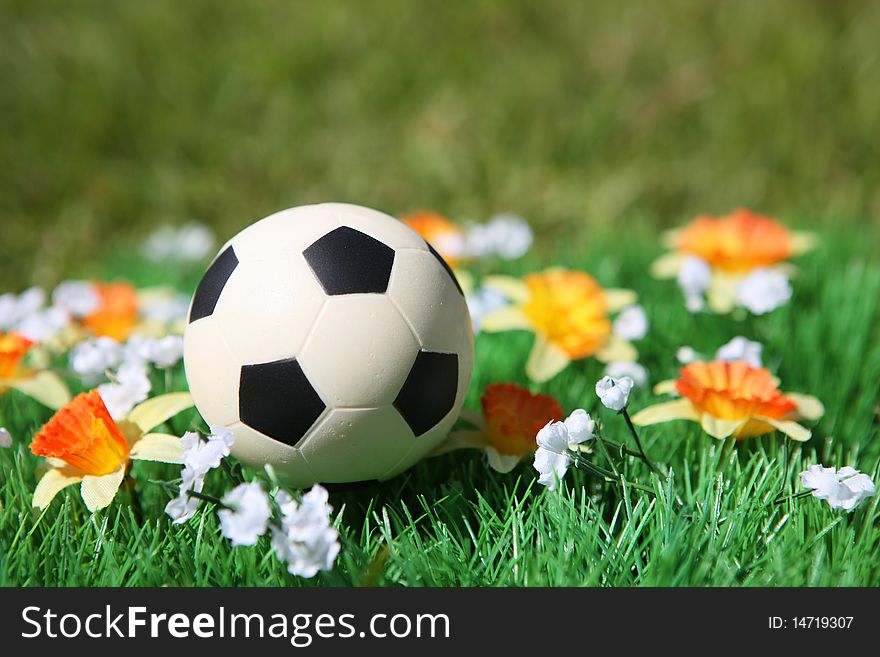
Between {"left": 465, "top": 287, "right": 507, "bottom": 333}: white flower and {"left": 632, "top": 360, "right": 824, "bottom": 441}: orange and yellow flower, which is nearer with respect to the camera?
{"left": 632, "top": 360, "right": 824, "bottom": 441}: orange and yellow flower

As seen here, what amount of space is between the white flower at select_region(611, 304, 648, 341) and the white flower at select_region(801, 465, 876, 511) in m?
0.80

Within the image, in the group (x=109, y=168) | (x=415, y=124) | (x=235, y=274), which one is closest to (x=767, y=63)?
(x=415, y=124)

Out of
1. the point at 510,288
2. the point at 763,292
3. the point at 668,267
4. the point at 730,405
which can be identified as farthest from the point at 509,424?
the point at 668,267

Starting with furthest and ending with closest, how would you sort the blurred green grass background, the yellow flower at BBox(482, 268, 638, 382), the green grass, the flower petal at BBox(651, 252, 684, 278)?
the blurred green grass background → the flower petal at BBox(651, 252, 684, 278) → the yellow flower at BBox(482, 268, 638, 382) → the green grass

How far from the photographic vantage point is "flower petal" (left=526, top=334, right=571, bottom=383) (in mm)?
2410

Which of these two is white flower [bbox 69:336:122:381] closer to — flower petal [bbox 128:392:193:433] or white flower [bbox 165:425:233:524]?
flower petal [bbox 128:392:193:433]

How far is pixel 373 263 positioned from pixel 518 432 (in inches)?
19.5

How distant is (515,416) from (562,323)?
0.59 m

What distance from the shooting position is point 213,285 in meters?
1.88

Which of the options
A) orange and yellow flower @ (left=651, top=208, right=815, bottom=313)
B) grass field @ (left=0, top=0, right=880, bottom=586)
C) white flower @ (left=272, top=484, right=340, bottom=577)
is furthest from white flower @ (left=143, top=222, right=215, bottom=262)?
white flower @ (left=272, top=484, right=340, bottom=577)

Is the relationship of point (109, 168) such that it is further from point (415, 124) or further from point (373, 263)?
point (373, 263)

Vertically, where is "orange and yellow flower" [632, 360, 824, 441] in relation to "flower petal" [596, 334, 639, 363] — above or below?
below

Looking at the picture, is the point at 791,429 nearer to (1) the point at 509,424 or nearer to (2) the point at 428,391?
(1) the point at 509,424
